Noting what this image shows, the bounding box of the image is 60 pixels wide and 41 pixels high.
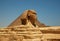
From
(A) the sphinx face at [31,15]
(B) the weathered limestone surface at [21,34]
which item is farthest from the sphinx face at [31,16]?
(B) the weathered limestone surface at [21,34]

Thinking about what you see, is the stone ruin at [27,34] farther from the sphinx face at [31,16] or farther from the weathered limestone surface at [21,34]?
the sphinx face at [31,16]

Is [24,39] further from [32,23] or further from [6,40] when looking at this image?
[32,23]

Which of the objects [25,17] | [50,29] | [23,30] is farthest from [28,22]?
[23,30]

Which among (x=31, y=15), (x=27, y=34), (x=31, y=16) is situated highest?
(x=31, y=15)

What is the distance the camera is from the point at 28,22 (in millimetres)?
21891

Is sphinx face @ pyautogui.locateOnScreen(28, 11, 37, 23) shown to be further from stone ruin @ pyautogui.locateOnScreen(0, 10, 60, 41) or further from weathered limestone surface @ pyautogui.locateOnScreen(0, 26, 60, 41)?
weathered limestone surface @ pyautogui.locateOnScreen(0, 26, 60, 41)

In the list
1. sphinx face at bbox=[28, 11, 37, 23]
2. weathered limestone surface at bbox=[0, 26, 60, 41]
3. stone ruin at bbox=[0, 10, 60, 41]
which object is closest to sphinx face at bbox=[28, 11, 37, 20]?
sphinx face at bbox=[28, 11, 37, 23]

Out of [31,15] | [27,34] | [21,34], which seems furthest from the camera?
[31,15]

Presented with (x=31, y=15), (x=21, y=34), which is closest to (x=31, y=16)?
(x=31, y=15)

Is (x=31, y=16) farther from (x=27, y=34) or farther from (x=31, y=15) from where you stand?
(x=27, y=34)

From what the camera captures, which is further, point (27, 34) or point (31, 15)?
point (31, 15)

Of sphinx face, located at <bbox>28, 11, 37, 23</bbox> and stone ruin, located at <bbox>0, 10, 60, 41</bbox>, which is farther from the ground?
sphinx face, located at <bbox>28, 11, 37, 23</bbox>

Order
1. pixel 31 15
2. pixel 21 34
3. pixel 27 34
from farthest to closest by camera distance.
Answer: pixel 31 15
pixel 21 34
pixel 27 34

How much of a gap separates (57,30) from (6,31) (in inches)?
196
